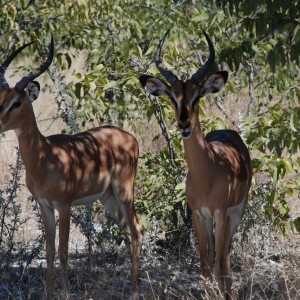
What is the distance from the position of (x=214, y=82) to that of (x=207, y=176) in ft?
2.35

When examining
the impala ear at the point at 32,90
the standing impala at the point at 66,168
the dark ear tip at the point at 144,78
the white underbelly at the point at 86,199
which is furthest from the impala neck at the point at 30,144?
the dark ear tip at the point at 144,78

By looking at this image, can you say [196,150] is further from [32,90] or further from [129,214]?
[129,214]

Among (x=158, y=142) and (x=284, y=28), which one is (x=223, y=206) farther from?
(x=158, y=142)

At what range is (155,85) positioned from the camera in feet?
21.5

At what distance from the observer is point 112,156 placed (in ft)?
26.2

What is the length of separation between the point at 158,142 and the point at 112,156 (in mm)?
3732

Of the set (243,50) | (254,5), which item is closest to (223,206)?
(243,50)

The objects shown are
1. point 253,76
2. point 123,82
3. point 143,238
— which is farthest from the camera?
point 253,76

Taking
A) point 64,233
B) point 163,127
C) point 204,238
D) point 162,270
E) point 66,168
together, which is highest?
point 163,127

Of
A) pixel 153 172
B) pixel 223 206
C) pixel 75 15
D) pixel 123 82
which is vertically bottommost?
pixel 223 206

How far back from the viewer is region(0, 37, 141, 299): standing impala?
713 cm

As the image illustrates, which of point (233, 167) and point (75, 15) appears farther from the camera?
point (75, 15)

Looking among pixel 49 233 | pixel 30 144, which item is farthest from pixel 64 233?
pixel 30 144

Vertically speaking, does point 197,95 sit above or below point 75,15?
below
